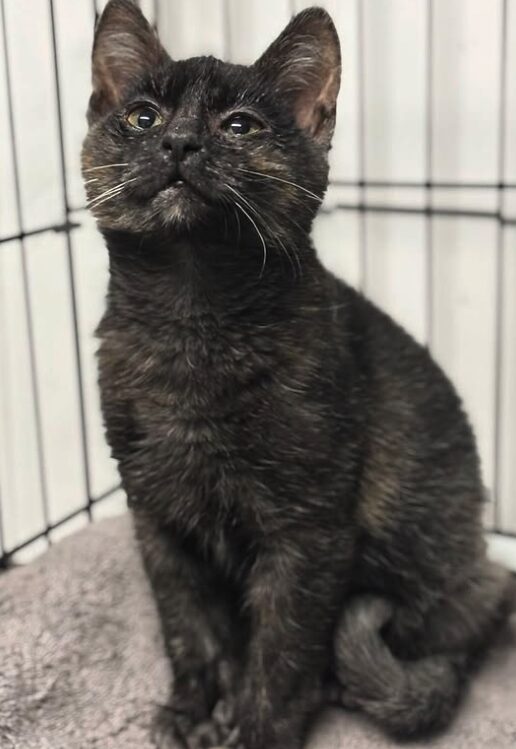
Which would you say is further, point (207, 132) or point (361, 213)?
point (361, 213)

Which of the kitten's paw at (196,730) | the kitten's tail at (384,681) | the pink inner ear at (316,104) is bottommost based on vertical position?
the kitten's paw at (196,730)

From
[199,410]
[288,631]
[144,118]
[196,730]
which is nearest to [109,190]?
[144,118]

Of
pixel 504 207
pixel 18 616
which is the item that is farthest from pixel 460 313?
pixel 18 616

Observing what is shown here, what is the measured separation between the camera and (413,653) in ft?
3.63

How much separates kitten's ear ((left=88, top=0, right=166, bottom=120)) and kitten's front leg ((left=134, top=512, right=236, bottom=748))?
44 centimetres

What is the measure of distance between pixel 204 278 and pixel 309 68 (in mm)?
230

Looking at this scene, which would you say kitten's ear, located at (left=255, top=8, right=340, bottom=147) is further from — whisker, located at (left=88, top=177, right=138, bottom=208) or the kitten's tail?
the kitten's tail

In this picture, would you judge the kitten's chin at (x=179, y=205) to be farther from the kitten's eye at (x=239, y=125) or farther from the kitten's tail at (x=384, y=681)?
the kitten's tail at (x=384, y=681)

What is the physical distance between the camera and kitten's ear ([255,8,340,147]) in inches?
36.6

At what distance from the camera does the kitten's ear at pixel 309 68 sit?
3.05ft

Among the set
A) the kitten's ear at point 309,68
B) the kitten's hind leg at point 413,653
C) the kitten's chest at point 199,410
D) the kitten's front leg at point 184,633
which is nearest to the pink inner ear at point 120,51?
the kitten's ear at point 309,68

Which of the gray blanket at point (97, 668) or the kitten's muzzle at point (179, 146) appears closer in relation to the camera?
the kitten's muzzle at point (179, 146)

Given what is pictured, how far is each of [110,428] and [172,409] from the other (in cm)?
9

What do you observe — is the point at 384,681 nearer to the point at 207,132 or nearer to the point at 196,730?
the point at 196,730
